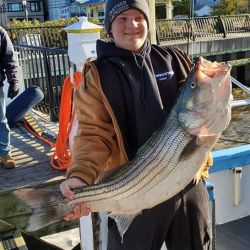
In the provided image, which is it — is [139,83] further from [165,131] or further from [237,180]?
[237,180]

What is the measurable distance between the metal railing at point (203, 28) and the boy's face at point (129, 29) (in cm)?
1784

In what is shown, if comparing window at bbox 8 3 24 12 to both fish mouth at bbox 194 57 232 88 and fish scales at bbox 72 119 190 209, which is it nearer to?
fish scales at bbox 72 119 190 209

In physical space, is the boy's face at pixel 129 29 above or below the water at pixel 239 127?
above

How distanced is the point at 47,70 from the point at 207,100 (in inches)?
232

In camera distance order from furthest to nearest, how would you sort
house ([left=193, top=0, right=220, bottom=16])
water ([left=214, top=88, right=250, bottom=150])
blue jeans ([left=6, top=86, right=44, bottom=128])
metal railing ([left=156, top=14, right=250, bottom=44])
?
house ([left=193, top=0, right=220, bottom=16]) < metal railing ([left=156, top=14, right=250, bottom=44]) < water ([left=214, top=88, right=250, bottom=150]) < blue jeans ([left=6, top=86, right=44, bottom=128])

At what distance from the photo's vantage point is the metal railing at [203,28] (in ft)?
70.0

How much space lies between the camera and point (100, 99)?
243 centimetres

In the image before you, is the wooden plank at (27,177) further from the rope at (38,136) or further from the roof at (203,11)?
the roof at (203,11)

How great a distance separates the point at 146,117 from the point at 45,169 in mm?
3168

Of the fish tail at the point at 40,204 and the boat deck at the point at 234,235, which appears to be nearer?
the fish tail at the point at 40,204

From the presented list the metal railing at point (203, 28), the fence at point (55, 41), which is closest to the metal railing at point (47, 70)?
the fence at point (55, 41)

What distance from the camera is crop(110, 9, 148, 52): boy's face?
246cm

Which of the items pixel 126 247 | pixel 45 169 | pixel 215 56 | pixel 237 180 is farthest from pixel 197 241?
pixel 215 56

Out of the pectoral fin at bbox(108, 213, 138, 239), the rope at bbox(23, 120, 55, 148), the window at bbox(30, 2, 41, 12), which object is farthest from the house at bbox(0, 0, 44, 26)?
the pectoral fin at bbox(108, 213, 138, 239)
